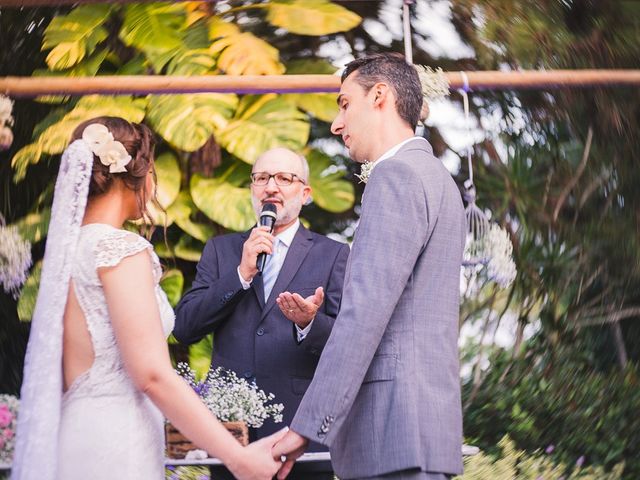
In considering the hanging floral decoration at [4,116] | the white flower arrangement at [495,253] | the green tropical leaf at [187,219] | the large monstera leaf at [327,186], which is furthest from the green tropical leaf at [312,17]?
the hanging floral decoration at [4,116]

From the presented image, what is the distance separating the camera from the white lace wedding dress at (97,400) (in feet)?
7.54

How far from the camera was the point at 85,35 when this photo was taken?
5.39 metres

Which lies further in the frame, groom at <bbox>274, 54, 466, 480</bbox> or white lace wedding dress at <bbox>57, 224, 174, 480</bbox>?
white lace wedding dress at <bbox>57, 224, 174, 480</bbox>

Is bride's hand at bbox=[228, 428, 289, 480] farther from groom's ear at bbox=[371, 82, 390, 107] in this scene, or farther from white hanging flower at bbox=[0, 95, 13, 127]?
white hanging flower at bbox=[0, 95, 13, 127]

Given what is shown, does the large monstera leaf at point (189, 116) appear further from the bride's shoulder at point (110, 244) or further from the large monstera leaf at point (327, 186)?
the bride's shoulder at point (110, 244)

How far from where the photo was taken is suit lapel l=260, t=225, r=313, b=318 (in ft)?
11.0

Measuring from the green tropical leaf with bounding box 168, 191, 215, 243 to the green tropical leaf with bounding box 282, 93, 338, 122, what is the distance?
2.95 ft

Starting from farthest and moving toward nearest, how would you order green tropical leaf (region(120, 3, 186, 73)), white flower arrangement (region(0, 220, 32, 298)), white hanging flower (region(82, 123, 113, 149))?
green tropical leaf (region(120, 3, 186, 73))
white flower arrangement (region(0, 220, 32, 298))
white hanging flower (region(82, 123, 113, 149))

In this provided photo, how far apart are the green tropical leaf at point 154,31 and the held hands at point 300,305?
2.83m

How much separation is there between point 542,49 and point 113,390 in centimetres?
414

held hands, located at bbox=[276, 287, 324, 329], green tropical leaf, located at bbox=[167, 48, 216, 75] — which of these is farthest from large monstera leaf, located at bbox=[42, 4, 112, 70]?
held hands, located at bbox=[276, 287, 324, 329]

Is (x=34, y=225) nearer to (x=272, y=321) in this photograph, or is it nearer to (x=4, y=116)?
(x=4, y=116)

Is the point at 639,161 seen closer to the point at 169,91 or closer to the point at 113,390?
the point at 169,91

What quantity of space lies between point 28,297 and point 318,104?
6.77 feet
